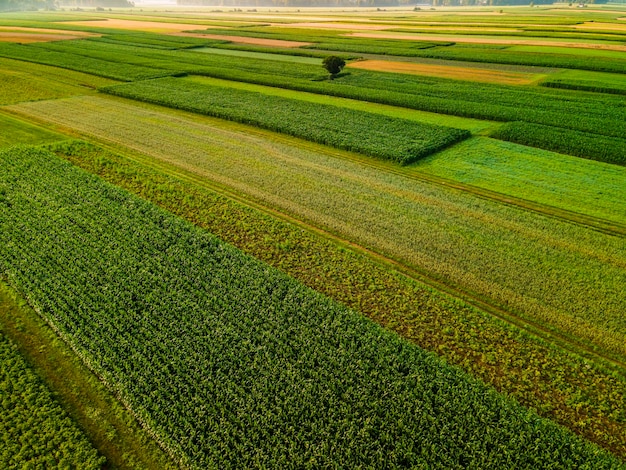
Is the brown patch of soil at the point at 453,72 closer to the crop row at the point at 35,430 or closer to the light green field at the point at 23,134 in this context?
the light green field at the point at 23,134

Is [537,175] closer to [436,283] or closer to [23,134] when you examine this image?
[436,283]

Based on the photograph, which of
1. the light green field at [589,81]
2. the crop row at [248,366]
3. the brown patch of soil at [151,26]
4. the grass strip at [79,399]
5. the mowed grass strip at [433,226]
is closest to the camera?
the grass strip at [79,399]

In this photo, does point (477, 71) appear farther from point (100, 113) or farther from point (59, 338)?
point (59, 338)

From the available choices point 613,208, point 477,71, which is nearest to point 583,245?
point 613,208

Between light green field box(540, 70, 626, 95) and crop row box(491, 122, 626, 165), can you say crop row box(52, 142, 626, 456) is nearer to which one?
crop row box(491, 122, 626, 165)

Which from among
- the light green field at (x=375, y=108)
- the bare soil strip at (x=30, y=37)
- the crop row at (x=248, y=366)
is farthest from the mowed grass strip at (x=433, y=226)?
the bare soil strip at (x=30, y=37)

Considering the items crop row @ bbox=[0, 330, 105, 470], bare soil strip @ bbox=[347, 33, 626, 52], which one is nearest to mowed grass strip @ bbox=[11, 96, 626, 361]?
crop row @ bbox=[0, 330, 105, 470]
